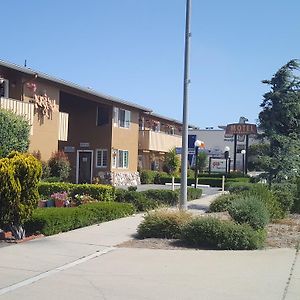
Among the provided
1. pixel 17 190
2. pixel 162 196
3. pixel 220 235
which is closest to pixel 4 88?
pixel 162 196

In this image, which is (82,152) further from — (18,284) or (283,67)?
(18,284)

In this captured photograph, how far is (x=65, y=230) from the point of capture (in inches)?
531

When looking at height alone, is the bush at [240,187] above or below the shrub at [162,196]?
above

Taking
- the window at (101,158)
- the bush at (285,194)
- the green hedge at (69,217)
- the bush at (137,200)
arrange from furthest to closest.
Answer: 1. the window at (101,158)
2. the bush at (137,200)
3. the bush at (285,194)
4. the green hedge at (69,217)

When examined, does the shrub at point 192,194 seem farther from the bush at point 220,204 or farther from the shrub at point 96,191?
the bush at point 220,204

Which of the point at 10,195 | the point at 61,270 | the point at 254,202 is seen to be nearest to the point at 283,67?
the point at 254,202

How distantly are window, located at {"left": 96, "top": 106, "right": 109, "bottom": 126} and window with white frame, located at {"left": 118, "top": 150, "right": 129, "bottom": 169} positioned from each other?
2.56 metres

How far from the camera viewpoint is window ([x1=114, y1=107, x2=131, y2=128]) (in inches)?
1501

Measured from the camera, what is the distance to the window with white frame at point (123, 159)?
3888cm

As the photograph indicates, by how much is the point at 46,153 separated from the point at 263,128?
12249 mm

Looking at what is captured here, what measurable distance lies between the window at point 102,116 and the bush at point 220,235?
26291mm

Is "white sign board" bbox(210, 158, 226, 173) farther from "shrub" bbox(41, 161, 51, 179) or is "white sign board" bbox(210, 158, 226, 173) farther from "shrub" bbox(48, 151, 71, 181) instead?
"shrub" bbox(41, 161, 51, 179)

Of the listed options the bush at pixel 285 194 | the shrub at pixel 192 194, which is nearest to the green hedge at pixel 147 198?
the shrub at pixel 192 194

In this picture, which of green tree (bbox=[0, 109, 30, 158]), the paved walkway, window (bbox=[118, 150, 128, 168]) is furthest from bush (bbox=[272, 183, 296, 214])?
window (bbox=[118, 150, 128, 168])
